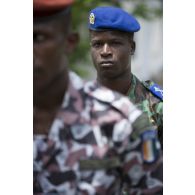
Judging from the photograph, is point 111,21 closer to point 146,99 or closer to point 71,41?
point 146,99

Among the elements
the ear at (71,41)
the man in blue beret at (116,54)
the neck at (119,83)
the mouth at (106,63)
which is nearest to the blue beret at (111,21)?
the man in blue beret at (116,54)

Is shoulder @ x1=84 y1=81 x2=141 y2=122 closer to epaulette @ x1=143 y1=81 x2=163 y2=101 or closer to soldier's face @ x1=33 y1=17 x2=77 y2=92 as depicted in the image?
soldier's face @ x1=33 y1=17 x2=77 y2=92

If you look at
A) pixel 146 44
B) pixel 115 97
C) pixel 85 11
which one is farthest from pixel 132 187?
pixel 146 44

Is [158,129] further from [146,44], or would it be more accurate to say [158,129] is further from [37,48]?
[146,44]

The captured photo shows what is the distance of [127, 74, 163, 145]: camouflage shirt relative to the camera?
18.5 ft

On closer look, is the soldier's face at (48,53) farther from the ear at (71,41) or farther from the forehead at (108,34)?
the forehead at (108,34)

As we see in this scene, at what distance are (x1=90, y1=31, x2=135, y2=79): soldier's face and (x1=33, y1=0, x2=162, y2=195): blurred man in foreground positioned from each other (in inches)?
84.2

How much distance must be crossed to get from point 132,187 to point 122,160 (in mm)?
152

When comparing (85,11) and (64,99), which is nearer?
(64,99)

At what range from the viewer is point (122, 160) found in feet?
11.0

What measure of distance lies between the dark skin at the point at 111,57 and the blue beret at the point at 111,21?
5 cm

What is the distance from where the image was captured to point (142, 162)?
3389mm

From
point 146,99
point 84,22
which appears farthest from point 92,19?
point 84,22

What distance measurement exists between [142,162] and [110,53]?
2276mm
